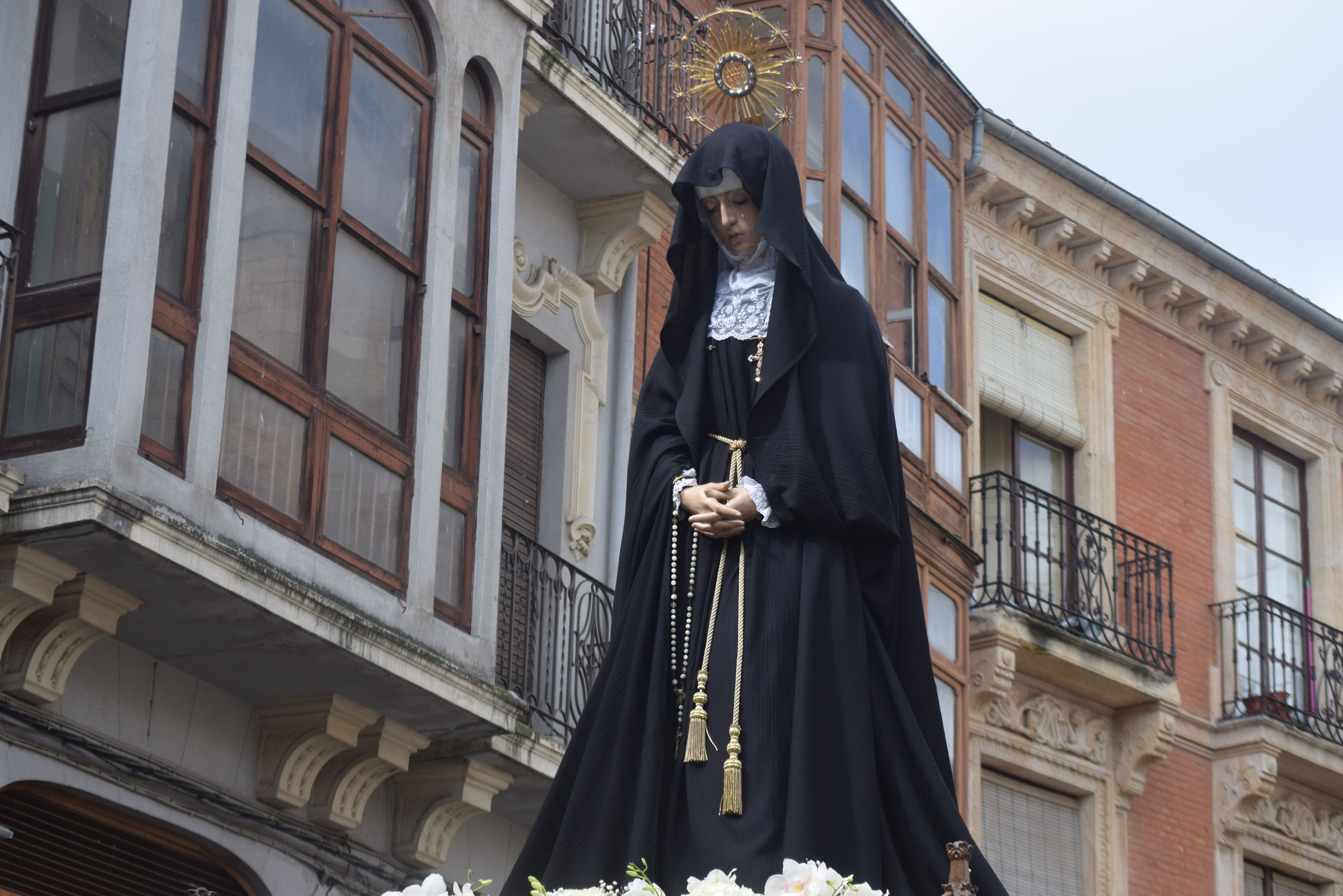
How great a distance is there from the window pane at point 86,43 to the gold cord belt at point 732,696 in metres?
5.15

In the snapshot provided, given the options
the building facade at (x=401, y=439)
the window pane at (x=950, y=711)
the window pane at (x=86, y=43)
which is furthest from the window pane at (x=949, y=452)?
the window pane at (x=86, y=43)

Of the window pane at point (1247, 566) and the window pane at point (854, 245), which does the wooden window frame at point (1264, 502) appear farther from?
the window pane at point (854, 245)

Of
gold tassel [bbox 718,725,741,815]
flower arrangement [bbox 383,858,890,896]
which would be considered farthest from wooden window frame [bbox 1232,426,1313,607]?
flower arrangement [bbox 383,858,890,896]

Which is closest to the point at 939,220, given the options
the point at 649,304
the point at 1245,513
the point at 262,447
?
the point at 649,304

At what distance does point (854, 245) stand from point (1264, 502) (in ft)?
24.3

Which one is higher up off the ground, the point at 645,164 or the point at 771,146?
the point at 645,164

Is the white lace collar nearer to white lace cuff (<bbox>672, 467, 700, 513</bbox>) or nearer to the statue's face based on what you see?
the statue's face

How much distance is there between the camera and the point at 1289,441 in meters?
22.2

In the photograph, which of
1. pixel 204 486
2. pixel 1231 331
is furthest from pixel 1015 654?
A: pixel 204 486

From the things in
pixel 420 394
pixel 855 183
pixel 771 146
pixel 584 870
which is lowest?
pixel 584 870

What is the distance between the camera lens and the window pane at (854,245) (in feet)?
52.4

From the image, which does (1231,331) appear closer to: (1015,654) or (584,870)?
(1015,654)

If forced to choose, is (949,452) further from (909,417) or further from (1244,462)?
(1244,462)

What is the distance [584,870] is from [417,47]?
7.08m
